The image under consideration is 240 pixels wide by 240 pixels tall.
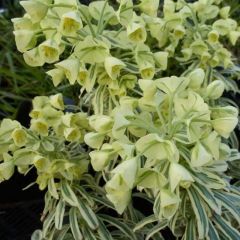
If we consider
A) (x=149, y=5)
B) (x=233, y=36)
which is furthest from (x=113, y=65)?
(x=233, y=36)

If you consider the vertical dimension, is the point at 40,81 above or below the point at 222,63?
below

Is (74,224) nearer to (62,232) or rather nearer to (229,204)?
(62,232)

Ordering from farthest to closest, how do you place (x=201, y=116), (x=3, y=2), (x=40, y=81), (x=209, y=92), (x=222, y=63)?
(x=3, y=2) → (x=40, y=81) → (x=222, y=63) → (x=209, y=92) → (x=201, y=116)

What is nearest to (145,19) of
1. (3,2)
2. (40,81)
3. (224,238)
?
(224,238)

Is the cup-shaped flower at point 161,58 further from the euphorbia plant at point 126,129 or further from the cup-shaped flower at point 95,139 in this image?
the cup-shaped flower at point 95,139

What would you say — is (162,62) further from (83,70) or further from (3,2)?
(3,2)

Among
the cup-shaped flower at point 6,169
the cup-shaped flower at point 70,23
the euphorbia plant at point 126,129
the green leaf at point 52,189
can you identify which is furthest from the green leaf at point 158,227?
→ the cup-shaped flower at point 70,23
